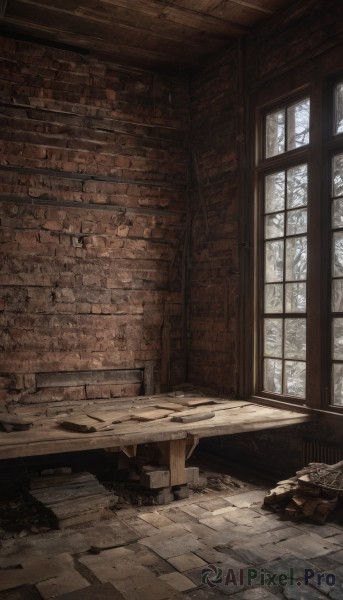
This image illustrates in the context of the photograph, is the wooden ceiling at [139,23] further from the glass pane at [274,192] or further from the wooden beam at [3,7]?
the glass pane at [274,192]

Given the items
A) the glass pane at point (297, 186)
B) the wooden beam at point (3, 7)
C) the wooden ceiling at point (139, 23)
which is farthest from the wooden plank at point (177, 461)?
the wooden beam at point (3, 7)

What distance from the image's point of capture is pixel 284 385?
5.18 metres

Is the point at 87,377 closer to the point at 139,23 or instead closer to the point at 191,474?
the point at 191,474

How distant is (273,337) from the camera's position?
5336 mm

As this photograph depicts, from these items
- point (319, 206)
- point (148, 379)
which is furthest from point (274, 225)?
point (148, 379)

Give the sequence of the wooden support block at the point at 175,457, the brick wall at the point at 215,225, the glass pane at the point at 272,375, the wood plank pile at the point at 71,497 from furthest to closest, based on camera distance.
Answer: the brick wall at the point at 215,225, the glass pane at the point at 272,375, the wooden support block at the point at 175,457, the wood plank pile at the point at 71,497

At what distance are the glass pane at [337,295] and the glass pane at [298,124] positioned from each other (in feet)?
4.57

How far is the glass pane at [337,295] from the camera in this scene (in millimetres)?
4617

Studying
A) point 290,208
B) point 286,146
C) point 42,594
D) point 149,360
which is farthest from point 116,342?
point 42,594

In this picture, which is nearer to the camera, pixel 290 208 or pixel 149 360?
pixel 290 208

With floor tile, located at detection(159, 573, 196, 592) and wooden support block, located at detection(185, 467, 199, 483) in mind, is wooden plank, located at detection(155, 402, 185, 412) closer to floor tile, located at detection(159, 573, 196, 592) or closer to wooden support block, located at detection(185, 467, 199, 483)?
wooden support block, located at detection(185, 467, 199, 483)

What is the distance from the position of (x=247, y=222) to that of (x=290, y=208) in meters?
0.56

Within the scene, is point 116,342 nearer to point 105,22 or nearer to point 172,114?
point 172,114

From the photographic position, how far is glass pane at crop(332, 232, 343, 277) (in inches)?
182
